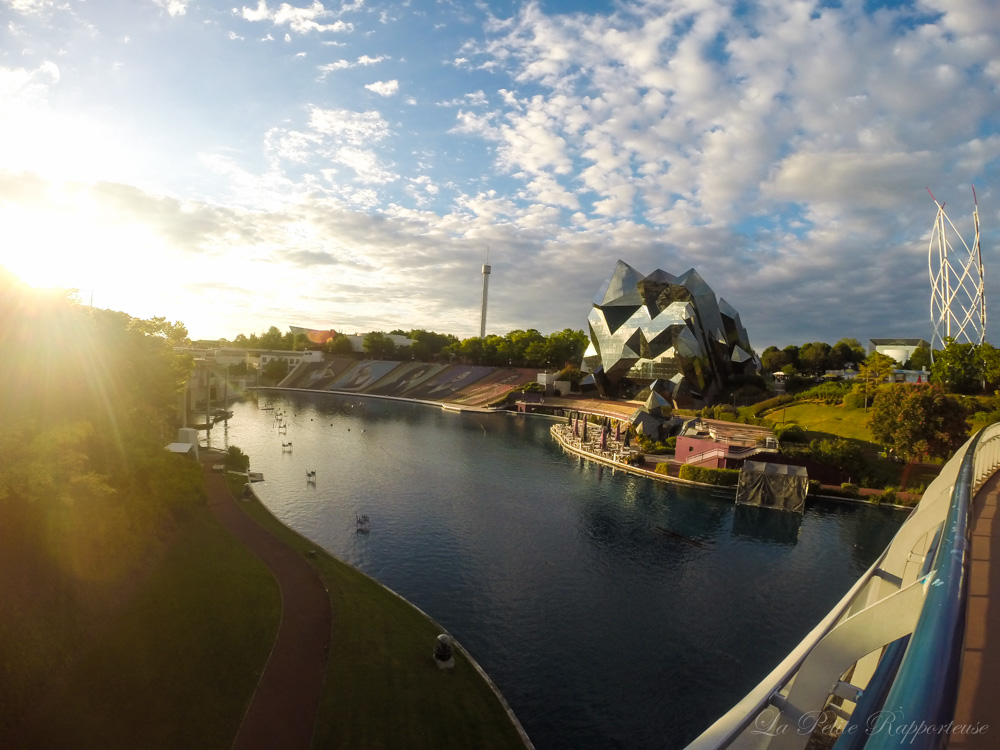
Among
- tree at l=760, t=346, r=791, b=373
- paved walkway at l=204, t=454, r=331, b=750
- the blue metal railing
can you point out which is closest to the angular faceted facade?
tree at l=760, t=346, r=791, b=373

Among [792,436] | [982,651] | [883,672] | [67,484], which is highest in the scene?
[883,672]

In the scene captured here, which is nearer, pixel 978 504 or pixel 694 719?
pixel 978 504

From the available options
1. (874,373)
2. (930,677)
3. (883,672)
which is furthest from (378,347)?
(930,677)

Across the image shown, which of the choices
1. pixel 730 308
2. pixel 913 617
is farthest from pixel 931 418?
pixel 730 308

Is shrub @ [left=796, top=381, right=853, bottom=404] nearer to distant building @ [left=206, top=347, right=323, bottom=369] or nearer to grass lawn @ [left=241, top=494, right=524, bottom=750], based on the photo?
grass lawn @ [left=241, top=494, right=524, bottom=750]

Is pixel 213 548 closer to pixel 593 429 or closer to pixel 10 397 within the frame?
pixel 10 397

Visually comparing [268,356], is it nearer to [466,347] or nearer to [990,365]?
[466,347]
